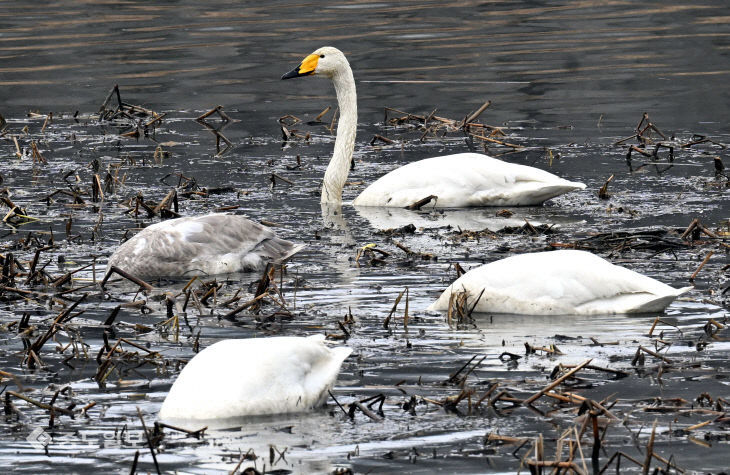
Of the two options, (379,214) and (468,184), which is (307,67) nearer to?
(379,214)

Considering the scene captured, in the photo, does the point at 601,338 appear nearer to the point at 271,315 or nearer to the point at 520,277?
the point at 520,277

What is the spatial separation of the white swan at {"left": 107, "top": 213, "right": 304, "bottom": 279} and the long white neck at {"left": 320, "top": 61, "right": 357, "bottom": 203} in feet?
10.1

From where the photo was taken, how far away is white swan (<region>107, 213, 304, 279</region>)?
1146 cm

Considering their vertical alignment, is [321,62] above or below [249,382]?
above

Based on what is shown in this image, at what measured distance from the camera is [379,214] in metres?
14.2

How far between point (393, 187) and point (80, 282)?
4120 mm

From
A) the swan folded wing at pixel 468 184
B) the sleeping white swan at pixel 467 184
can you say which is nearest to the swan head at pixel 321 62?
the sleeping white swan at pixel 467 184

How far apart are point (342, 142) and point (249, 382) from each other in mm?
8185

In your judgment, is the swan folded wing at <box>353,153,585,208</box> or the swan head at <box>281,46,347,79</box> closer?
the swan folded wing at <box>353,153,585,208</box>

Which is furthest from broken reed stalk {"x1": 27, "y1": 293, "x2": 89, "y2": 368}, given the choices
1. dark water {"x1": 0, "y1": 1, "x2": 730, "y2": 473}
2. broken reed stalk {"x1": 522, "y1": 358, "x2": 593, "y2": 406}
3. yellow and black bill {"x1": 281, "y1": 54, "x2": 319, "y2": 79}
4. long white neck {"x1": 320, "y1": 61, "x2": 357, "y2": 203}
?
yellow and black bill {"x1": 281, "y1": 54, "x2": 319, "y2": 79}

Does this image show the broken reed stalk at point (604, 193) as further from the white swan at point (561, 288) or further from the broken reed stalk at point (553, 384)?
the broken reed stalk at point (553, 384)

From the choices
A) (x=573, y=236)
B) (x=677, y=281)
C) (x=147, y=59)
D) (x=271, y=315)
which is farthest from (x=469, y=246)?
(x=147, y=59)

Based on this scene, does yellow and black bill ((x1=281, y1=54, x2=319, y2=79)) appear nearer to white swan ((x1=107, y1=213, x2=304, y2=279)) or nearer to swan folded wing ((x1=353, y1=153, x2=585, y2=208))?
swan folded wing ((x1=353, y1=153, x2=585, y2=208))

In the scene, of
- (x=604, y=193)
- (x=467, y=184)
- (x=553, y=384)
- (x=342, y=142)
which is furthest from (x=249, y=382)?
(x=342, y=142)
